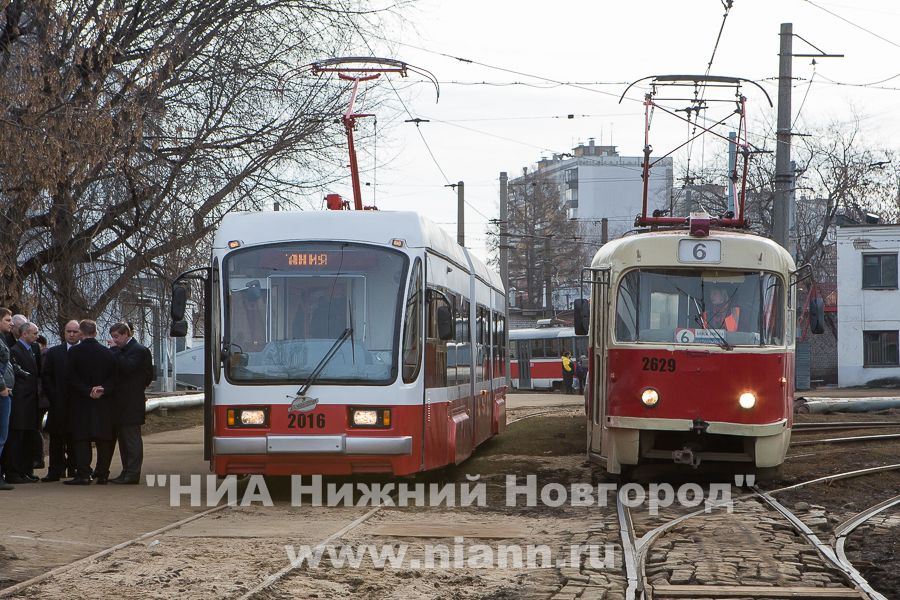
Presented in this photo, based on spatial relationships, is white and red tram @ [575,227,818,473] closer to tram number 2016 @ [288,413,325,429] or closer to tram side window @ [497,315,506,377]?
tram number 2016 @ [288,413,325,429]

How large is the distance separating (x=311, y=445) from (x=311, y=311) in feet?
4.24

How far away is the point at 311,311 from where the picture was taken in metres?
12.8

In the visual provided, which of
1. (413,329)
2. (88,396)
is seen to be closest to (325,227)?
(413,329)

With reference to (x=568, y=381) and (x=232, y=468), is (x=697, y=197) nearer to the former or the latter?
(x=568, y=381)

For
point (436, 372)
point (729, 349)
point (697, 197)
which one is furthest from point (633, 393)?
point (697, 197)

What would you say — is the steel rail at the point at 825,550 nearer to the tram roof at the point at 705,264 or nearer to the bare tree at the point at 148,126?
the tram roof at the point at 705,264

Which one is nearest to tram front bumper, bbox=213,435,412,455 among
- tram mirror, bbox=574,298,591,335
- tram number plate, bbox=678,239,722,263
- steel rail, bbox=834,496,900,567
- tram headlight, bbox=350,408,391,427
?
tram headlight, bbox=350,408,391,427

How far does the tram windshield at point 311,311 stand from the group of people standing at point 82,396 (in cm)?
191

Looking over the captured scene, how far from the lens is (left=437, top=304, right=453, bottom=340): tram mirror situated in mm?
13009

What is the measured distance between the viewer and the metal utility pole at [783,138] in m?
24.5

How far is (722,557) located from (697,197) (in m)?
56.2

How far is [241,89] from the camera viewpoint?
21.0 metres

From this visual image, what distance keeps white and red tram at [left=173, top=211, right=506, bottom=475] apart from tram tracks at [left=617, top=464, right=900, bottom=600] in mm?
2357

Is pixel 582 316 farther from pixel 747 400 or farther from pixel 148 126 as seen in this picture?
pixel 148 126
